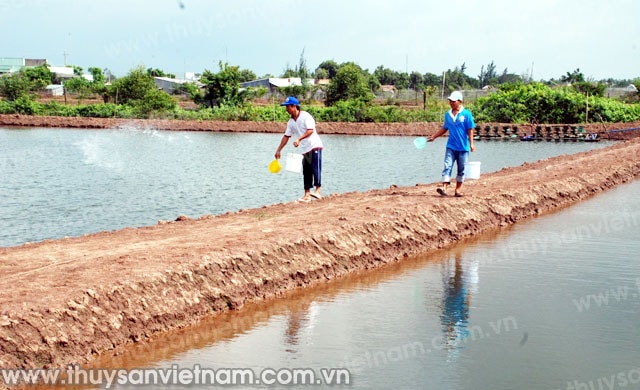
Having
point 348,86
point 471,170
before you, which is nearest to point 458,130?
point 471,170

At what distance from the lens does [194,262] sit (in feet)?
28.4

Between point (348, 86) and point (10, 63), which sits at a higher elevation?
point (10, 63)

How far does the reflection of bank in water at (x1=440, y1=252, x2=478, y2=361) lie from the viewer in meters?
7.82

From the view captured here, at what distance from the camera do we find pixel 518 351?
746cm

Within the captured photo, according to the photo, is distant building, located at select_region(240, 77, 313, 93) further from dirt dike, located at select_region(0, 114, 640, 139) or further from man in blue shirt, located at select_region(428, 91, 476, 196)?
man in blue shirt, located at select_region(428, 91, 476, 196)

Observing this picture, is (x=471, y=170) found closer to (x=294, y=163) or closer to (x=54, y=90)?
(x=294, y=163)

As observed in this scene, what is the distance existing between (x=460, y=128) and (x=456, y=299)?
16.8 ft

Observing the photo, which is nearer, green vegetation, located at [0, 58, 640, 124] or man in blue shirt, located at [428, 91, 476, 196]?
man in blue shirt, located at [428, 91, 476, 196]

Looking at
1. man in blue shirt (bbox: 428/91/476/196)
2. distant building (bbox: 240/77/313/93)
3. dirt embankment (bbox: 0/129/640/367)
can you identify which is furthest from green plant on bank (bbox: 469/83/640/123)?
man in blue shirt (bbox: 428/91/476/196)

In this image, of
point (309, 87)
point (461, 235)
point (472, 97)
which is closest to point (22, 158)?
point (461, 235)

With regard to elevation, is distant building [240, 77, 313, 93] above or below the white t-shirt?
above

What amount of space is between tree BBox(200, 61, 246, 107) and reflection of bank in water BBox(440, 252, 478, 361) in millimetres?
56326

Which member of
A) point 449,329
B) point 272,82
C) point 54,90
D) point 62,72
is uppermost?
point 62,72

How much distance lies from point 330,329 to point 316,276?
2006mm
